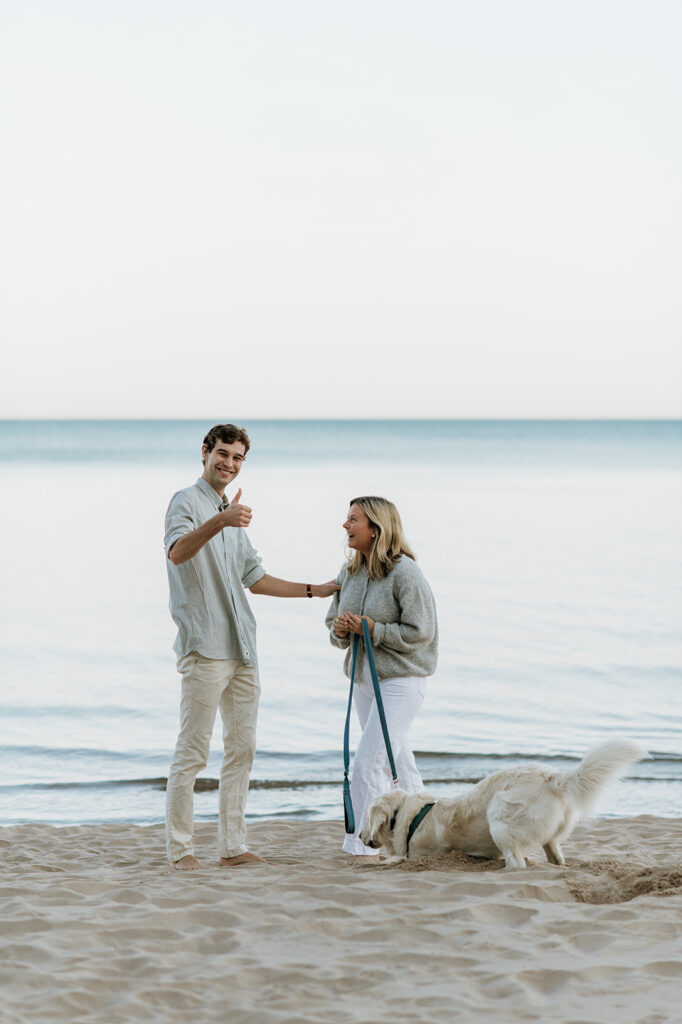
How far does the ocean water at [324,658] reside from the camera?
8.70 metres

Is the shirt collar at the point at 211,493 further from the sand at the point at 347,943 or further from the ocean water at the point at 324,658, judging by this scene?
the ocean water at the point at 324,658

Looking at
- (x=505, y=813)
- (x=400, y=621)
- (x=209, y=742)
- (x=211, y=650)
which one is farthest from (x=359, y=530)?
(x=505, y=813)

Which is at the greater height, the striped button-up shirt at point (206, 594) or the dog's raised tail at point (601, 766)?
the striped button-up shirt at point (206, 594)

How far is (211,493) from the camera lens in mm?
5719

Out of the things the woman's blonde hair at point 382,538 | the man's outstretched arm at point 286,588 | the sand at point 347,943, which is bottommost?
the sand at point 347,943

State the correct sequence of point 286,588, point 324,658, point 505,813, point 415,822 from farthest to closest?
1. point 324,658
2. point 286,588
3. point 415,822
4. point 505,813

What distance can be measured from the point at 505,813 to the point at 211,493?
2.26 meters

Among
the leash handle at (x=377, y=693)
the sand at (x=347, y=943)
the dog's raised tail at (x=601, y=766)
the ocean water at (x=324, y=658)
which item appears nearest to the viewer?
the sand at (x=347, y=943)

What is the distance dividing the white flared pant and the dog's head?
0.30 meters

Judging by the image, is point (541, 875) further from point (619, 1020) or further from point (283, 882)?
point (619, 1020)

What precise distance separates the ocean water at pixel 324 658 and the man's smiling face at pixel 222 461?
8.36ft

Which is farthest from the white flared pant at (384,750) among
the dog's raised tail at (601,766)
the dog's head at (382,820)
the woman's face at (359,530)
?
the dog's raised tail at (601,766)

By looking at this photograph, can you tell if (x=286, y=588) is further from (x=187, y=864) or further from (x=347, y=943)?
(x=347, y=943)

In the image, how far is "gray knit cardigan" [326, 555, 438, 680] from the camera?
5688 mm
